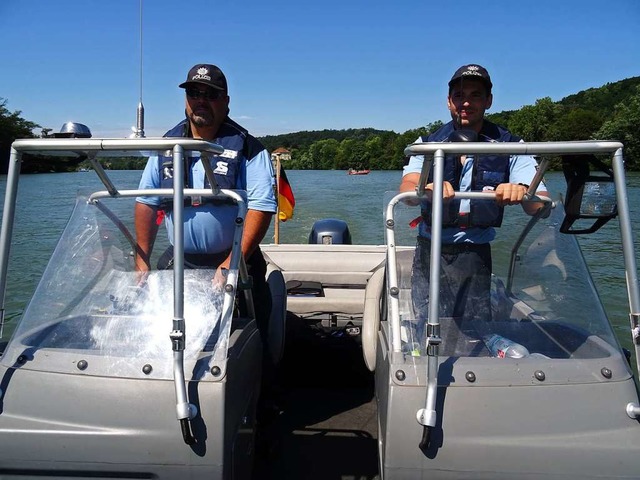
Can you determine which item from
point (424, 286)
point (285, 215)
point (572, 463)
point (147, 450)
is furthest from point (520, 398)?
point (285, 215)

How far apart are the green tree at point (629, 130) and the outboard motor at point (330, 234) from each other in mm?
30371

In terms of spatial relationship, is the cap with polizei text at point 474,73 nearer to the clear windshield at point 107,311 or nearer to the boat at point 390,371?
the boat at point 390,371

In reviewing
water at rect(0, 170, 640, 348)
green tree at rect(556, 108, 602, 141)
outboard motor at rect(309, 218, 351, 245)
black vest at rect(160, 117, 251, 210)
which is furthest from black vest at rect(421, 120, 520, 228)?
green tree at rect(556, 108, 602, 141)

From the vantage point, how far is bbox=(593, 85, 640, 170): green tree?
32781 mm

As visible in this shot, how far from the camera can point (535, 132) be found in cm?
4406

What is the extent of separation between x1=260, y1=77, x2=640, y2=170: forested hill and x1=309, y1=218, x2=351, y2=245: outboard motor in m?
26.2

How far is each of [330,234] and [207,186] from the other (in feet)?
13.3

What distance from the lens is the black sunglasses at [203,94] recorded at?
100 inches

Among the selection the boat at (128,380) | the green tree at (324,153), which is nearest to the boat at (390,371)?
the boat at (128,380)

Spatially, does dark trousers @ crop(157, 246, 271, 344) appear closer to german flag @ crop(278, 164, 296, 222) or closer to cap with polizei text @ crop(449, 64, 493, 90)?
cap with polizei text @ crop(449, 64, 493, 90)

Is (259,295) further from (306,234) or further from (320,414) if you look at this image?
(306,234)

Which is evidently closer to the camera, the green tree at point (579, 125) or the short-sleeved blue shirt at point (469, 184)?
the short-sleeved blue shirt at point (469, 184)

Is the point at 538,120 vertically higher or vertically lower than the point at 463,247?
higher

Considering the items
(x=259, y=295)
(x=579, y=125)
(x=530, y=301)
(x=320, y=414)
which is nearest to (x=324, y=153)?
(x=579, y=125)
